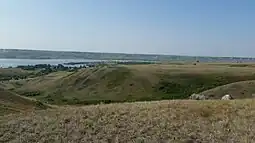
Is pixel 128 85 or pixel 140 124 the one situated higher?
pixel 140 124

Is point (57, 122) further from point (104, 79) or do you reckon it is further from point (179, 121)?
point (104, 79)

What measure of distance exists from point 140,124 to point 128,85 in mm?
67349

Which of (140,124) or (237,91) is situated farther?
(237,91)

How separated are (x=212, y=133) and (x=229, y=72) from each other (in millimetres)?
84309

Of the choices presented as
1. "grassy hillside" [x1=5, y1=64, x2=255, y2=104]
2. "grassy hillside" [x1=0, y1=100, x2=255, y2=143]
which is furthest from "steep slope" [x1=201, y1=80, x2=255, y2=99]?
"grassy hillside" [x1=0, y1=100, x2=255, y2=143]

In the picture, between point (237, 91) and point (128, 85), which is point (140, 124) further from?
point (128, 85)

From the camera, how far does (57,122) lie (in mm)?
17188

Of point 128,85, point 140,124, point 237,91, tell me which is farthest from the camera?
point 128,85

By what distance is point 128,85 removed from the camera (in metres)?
83.9

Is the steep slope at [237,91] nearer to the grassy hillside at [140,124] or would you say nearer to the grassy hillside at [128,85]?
the grassy hillside at [128,85]

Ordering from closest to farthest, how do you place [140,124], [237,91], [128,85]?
[140,124], [237,91], [128,85]

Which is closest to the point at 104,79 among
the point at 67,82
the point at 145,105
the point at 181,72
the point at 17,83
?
the point at 67,82

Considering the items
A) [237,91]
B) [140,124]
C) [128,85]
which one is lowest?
[128,85]

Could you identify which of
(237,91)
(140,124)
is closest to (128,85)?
(237,91)
